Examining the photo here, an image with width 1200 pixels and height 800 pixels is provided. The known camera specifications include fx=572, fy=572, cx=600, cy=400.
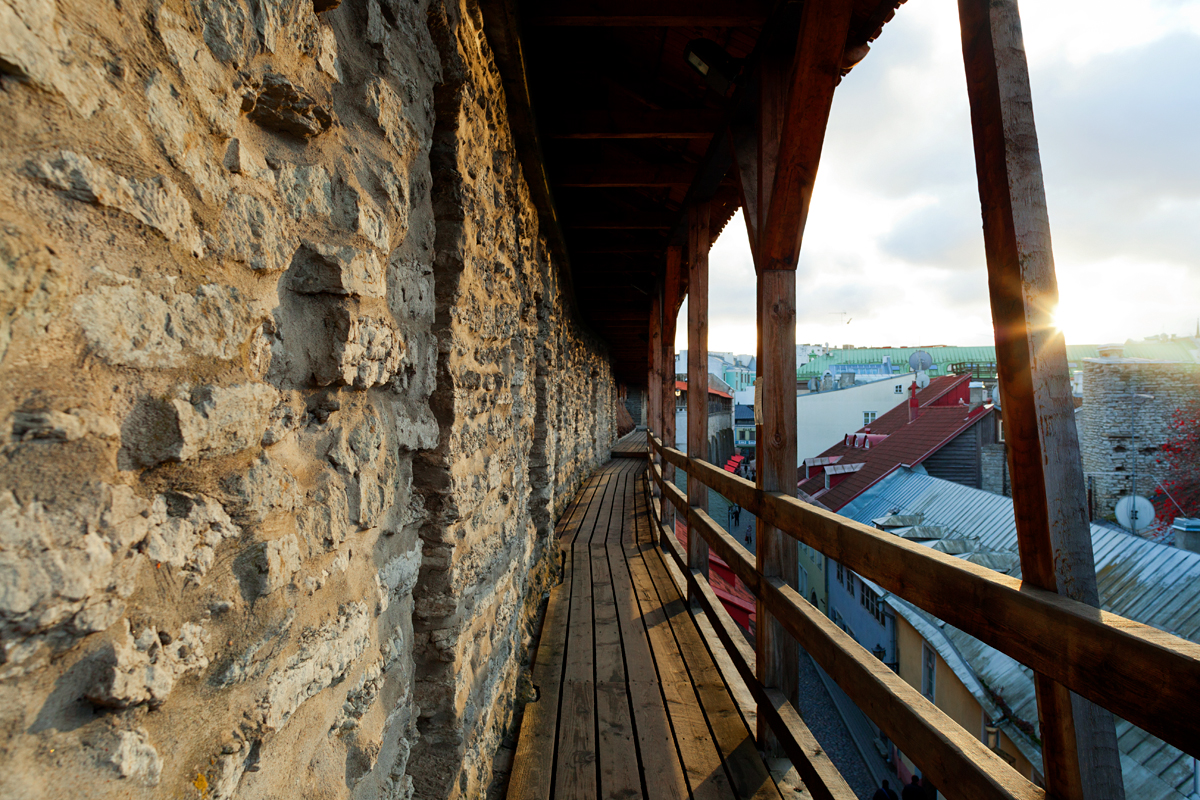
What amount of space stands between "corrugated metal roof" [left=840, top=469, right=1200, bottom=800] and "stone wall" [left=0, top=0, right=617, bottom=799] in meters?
4.68

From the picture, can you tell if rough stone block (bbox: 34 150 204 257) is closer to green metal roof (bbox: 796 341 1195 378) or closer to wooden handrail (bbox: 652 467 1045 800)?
wooden handrail (bbox: 652 467 1045 800)

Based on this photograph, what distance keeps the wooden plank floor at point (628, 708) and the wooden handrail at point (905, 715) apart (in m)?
0.35

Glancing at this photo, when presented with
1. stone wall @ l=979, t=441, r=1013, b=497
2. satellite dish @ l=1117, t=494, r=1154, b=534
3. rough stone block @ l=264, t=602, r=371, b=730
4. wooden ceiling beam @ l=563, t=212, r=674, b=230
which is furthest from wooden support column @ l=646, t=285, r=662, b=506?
stone wall @ l=979, t=441, r=1013, b=497

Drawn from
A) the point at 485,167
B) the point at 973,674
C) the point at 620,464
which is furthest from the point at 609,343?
the point at 485,167

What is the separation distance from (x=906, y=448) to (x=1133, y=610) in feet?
37.0

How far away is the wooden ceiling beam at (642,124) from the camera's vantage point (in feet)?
10.1

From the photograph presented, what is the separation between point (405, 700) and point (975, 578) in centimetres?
127

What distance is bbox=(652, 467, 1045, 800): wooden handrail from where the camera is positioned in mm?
1079

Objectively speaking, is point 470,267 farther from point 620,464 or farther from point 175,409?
point 620,464

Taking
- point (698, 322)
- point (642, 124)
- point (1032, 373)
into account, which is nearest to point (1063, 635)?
point (1032, 373)

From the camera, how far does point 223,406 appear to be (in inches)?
29.2

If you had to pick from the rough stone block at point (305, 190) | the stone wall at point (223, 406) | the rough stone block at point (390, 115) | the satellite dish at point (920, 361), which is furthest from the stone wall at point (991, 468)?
the rough stone block at point (305, 190)

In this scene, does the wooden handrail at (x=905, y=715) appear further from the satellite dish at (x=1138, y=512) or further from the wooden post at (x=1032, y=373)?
the satellite dish at (x=1138, y=512)

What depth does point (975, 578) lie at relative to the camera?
110 cm
